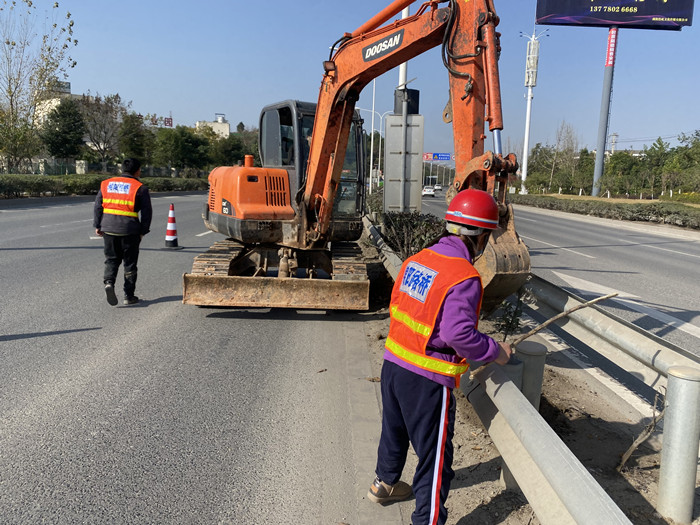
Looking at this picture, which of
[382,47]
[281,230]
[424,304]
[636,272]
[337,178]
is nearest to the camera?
[424,304]

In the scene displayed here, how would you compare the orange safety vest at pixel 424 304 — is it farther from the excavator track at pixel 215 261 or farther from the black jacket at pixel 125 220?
the black jacket at pixel 125 220

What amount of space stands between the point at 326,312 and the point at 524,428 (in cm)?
514

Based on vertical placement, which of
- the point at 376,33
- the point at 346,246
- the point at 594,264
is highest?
the point at 376,33

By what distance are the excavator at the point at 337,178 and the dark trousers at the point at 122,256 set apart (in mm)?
879

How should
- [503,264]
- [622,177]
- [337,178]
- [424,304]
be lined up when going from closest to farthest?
1. [424,304]
2. [503,264]
3. [337,178]
4. [622,177]

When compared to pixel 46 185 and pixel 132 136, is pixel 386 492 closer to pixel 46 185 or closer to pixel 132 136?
pixel 46 185

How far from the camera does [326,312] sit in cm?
722

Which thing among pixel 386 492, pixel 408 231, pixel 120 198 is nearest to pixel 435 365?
pixel 386 492

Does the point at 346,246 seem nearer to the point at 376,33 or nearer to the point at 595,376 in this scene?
the point at 376,33

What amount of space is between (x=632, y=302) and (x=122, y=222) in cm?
776

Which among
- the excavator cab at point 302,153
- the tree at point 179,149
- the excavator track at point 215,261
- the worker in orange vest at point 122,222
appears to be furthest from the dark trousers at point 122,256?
the tree at point 179,149

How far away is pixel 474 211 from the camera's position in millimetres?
2529

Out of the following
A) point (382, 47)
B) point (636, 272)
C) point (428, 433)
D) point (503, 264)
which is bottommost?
point (636, 272)

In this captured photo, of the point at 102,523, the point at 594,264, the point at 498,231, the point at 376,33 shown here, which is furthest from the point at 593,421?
the point at 594,264
